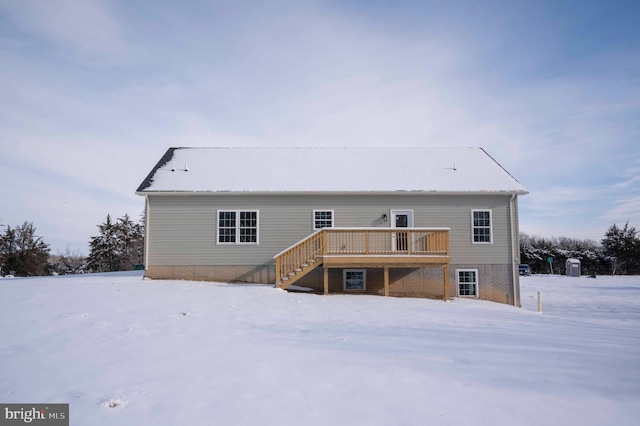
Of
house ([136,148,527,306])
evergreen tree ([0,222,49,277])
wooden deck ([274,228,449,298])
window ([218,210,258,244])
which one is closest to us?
wooden deck ([274,228,449,298])

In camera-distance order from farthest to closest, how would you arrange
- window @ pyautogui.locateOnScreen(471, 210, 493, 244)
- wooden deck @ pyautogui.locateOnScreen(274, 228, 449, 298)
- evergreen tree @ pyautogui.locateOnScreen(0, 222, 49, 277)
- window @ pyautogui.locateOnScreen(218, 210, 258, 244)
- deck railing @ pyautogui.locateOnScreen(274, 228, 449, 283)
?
evergreen tree @ pyautogui.locateOnScreen(0, 222, 49, 277), window @ pyautogui.locateOnScreen(471, 210, 493, 244), window @ pyautogui.locateOnScreen(218, 210, 258, 244), deck railing @ pyautogui.locateOnScreen(274, 228, 449, 283), wooden deck @ pyautogui.locateOnScreen(274, 228, 449, 298)

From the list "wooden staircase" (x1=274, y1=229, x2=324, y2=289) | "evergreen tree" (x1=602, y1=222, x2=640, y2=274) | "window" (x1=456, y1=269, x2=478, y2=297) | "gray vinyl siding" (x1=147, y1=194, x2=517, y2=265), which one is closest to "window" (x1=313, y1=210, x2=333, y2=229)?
"gray vinyl siding" (x1=147, y1=194, x2=517, y2=265)

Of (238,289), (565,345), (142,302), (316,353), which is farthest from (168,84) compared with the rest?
(565,345)

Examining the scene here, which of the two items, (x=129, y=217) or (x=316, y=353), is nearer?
(x=316, y=353)

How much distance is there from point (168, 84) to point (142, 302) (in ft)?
35.4

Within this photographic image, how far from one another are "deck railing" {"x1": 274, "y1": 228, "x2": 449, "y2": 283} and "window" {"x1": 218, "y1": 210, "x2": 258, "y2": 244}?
7.03 feet

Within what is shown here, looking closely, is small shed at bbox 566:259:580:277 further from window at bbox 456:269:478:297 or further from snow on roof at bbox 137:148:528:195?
window at bbox 456:269:478:297

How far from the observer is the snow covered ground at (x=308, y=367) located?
3977mm

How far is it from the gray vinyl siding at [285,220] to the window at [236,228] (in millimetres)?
211

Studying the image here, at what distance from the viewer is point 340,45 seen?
1509cm

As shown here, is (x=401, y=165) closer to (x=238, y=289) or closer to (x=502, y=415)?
(x=238, y=289)

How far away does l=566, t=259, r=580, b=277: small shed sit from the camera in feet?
110

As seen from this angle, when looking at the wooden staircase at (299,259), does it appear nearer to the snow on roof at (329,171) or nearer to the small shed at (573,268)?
the snow on roof at (329,171)

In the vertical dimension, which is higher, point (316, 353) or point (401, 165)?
point (401, 165)
